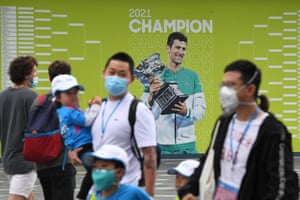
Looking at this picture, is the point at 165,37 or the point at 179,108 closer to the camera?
the point at 179,108

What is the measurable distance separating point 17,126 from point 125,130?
2.19 m

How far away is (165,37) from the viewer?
63.1 ft

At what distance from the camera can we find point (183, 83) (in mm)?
18953

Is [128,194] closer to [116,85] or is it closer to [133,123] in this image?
[133,123]

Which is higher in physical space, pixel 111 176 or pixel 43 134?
pixel 43 134

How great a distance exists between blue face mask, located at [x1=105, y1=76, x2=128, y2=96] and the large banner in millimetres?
12409

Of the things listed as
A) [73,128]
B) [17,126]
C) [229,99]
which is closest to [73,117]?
[73,128]

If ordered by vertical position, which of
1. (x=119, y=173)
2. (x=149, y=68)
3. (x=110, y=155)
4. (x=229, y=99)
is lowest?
(x=119, y=173)

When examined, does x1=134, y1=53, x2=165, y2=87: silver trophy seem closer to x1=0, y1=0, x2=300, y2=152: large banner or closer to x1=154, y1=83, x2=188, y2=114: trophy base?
x1=0, y1=0, x2=300, y2=152: large banner

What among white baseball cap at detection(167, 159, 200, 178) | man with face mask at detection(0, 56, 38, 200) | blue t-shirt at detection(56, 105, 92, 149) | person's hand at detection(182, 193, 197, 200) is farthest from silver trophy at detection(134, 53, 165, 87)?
person's hand at detection(182, 193, 197, 200)

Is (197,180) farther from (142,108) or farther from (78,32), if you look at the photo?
(78,32)

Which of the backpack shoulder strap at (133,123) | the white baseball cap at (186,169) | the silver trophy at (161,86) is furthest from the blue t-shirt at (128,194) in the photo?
the silver trophy at (161,86)

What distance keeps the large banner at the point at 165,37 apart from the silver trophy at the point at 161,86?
151 millimetres

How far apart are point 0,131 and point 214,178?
140 inches
